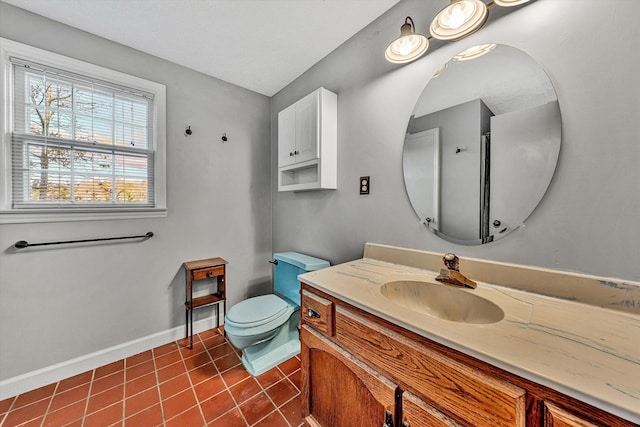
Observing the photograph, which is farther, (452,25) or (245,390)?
(245,390)

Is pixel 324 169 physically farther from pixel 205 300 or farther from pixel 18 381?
pixel 18 381

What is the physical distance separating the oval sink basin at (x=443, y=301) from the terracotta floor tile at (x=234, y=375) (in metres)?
1.27

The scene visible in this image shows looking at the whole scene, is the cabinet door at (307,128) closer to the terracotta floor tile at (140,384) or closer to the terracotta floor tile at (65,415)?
the terracotta floor tile at (140,384)

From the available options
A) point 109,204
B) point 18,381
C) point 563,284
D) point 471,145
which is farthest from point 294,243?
point 18,381

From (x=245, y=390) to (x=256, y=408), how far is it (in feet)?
0.57

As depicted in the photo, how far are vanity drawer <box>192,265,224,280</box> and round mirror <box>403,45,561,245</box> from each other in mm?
1755

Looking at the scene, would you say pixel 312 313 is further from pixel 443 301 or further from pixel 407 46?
pixel 407 46

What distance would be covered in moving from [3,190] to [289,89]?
86.6 inches

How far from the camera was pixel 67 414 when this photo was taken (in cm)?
134

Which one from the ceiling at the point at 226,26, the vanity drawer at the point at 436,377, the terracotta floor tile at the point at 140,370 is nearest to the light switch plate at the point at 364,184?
the vanity drawer at the point at 436,377

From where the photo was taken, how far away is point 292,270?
1.96 m

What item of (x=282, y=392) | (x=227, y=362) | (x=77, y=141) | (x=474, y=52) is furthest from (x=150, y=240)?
(x=474, y=52)

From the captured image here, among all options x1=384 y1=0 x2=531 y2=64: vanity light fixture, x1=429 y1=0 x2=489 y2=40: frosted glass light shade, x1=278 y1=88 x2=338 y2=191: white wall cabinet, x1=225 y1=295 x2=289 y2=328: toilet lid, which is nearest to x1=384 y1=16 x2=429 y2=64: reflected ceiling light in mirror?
x1=384 y1=0 x2=531 y2=64: vanity light fixture

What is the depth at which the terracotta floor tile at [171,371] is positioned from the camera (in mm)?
1627
